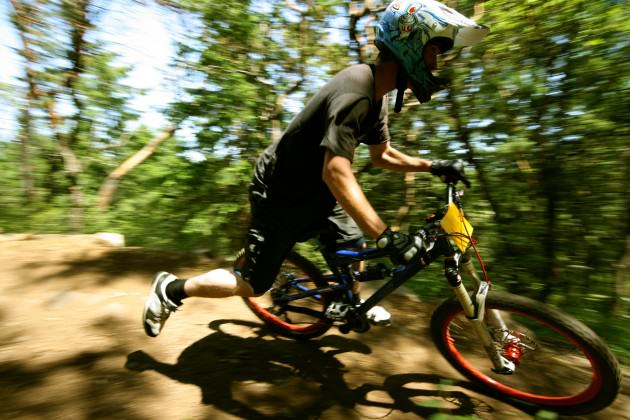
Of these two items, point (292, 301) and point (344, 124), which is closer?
point (344, 124)

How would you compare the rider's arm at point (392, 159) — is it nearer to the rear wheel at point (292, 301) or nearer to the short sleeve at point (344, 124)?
the short sleeve at point (344, 124)

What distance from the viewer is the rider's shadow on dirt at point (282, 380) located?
2260mm

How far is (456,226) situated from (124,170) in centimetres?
868

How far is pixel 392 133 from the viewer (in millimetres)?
5457

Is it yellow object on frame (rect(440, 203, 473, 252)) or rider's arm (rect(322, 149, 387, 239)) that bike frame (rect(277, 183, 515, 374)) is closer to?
yellow object on frame (rect(440, 203, 473, 252))

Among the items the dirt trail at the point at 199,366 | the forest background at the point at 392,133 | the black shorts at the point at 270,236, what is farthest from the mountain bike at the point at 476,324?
the forest background at the point at 392,133

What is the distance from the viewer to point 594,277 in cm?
417

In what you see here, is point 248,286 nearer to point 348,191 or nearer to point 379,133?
point 348,191

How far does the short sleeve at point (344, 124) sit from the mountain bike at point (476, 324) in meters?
0.71

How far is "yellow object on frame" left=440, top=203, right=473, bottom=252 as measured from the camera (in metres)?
2.12

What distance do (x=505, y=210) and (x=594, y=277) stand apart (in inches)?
46.2

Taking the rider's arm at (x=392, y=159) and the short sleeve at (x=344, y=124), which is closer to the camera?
the short sleeve at (x=344, y=124)

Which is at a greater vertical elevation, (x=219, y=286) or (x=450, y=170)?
(x=450, y=170)

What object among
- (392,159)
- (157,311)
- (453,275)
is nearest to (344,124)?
(392,159)
